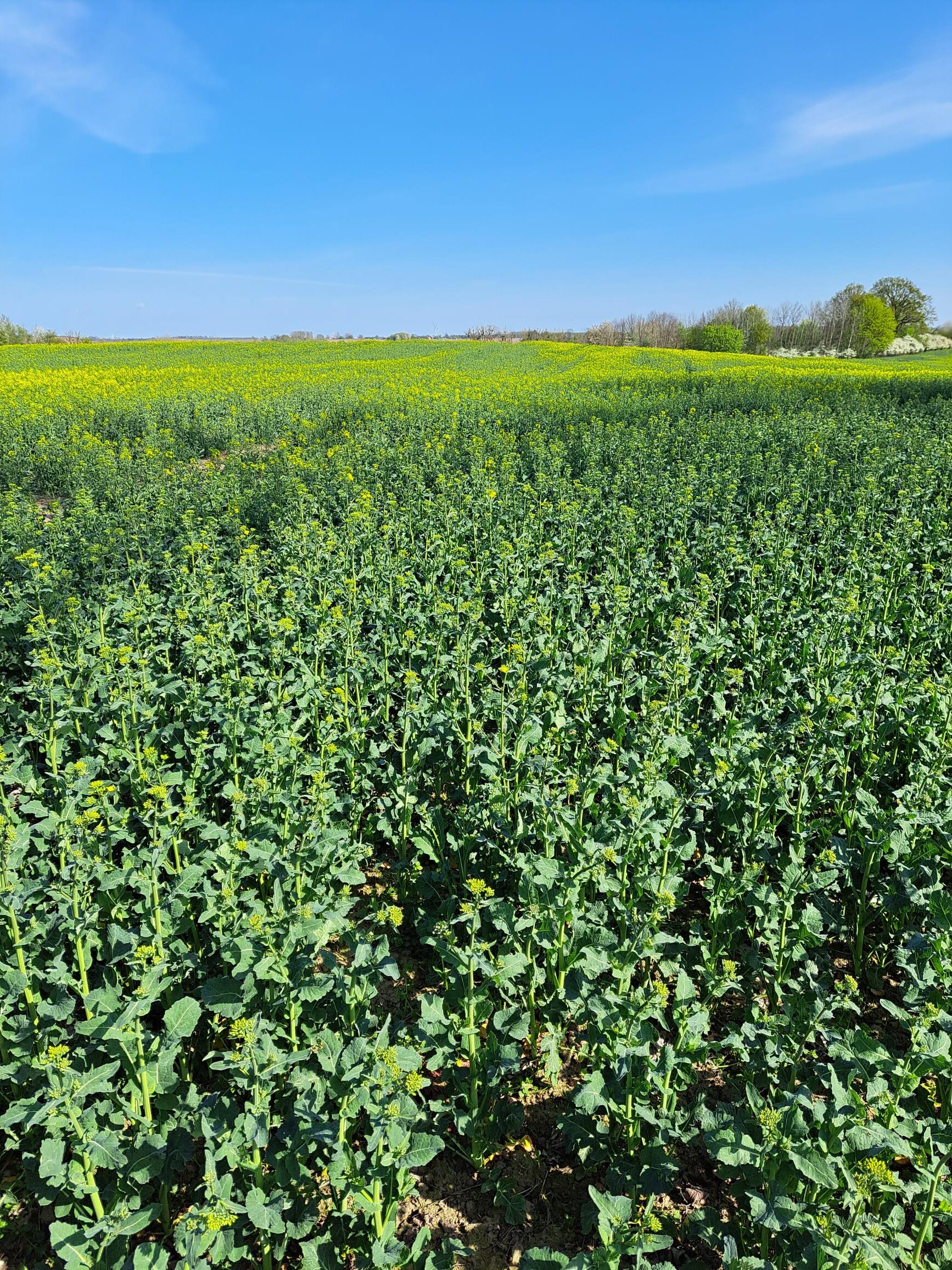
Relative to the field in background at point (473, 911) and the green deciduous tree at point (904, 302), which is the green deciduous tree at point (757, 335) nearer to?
the green deciduous tree at point (904, 302)

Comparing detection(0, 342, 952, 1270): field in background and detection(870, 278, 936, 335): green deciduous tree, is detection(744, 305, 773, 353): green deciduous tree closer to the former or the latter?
detection(870, 278, 936, 335): green deciduous tree

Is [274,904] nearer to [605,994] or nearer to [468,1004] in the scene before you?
[468,1004]

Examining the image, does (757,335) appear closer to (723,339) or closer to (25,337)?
(723,339)

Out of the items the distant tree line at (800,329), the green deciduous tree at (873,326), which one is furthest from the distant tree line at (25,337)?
the green deciduous tree at (873,326)

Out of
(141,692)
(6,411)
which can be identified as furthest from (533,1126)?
(6,411)

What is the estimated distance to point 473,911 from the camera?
3.11m

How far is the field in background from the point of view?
2697 mm

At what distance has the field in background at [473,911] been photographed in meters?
2.70

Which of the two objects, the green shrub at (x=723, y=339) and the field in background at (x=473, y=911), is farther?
the green shrub at (x=723, y=339)

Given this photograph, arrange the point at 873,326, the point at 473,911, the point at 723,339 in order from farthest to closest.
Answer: the point at 873,326 < the point at 723,339 < the point at 473,911

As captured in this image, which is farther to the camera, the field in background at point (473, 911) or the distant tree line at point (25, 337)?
the distant tree line at point (25, 337)

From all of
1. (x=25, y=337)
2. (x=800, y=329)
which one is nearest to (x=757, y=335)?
(x=800, y=329)

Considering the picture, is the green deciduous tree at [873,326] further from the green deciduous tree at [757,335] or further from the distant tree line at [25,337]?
the distant tree line at [25,337]

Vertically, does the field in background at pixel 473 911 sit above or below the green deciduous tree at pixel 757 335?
below
